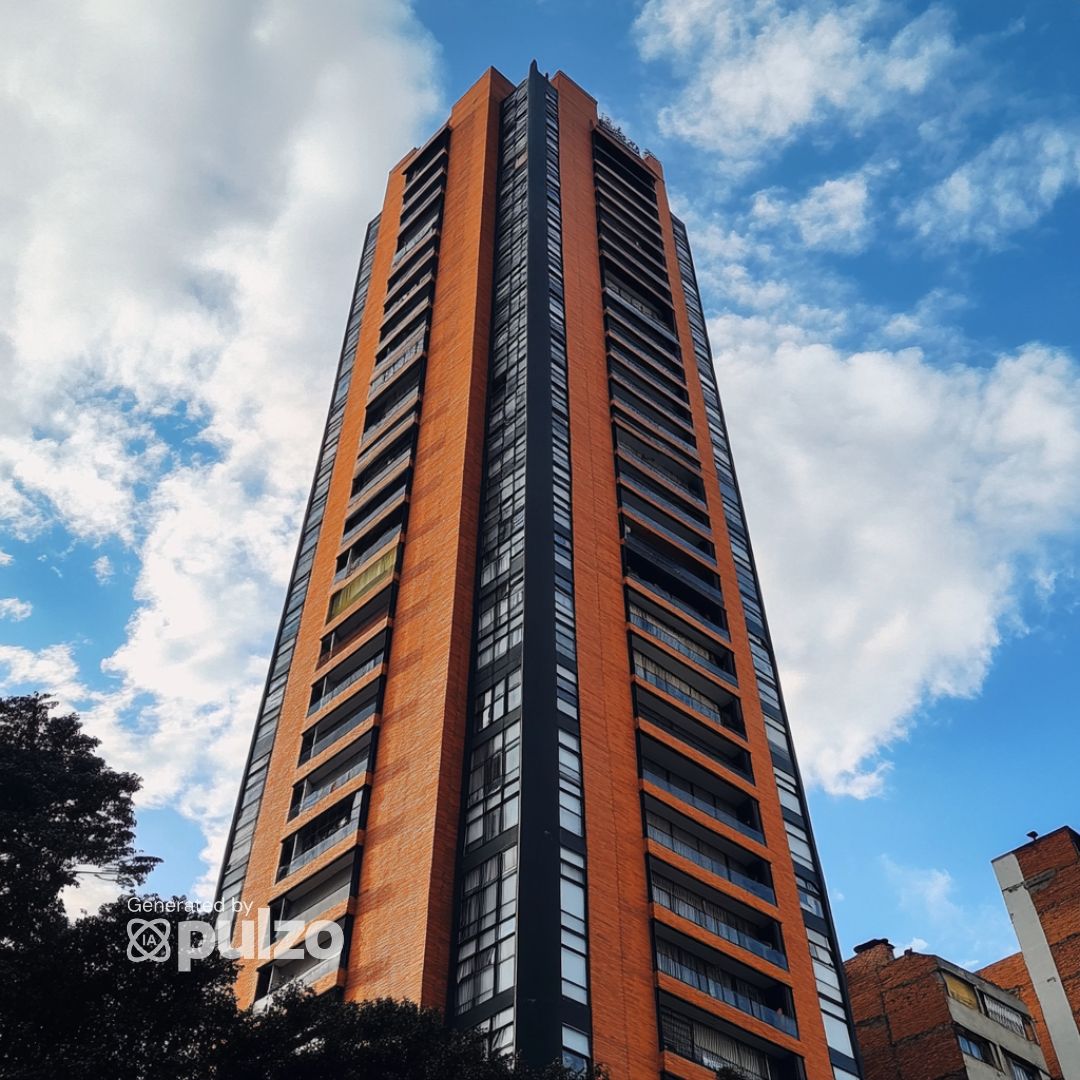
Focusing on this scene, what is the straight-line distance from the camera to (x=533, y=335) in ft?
226

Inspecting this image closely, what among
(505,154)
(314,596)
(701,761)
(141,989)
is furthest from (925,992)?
(505,154)

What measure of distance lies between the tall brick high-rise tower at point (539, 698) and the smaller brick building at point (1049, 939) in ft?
58.4

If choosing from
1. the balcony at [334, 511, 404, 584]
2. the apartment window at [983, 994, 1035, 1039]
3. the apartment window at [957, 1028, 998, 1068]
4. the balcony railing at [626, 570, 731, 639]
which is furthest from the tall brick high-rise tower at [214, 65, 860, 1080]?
the apartment window at [983, 994, 1035, 1039]

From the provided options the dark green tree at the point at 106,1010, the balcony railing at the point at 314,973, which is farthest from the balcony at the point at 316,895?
the dark green tree at the point at 106,1010

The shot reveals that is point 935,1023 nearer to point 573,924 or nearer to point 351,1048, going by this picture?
point 573,924

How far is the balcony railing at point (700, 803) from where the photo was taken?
5266cm

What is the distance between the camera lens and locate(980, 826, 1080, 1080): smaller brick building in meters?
63.4

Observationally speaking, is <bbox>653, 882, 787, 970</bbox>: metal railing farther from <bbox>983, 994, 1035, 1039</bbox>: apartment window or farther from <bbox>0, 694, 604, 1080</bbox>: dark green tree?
<bbox>983, 994, 1035, 1039</bbox>: apartment window

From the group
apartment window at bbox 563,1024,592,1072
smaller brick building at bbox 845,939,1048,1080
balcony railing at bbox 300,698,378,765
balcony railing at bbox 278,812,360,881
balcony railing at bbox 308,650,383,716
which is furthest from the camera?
smaller brick building at bbox 845,939,1048,1080

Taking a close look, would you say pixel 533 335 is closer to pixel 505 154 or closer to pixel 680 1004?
pixel 505 154

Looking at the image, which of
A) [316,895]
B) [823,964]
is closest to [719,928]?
[823,964]

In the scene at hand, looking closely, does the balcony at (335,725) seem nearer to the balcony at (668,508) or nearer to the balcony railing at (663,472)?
the balcony at (668,508)

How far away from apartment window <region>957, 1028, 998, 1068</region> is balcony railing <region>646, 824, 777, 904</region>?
550 inches

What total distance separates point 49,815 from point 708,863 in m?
26.0
